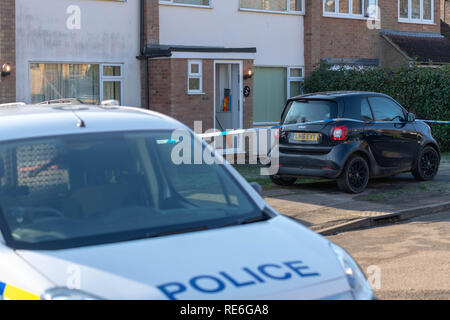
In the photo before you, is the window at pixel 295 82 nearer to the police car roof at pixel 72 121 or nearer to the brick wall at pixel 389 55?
the brick wall at pixel 389 55

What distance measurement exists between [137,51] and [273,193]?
25.1 feet

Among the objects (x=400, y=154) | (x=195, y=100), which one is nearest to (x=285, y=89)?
(x=195, y=100)

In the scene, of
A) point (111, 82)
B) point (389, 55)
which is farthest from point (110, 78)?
point (389, 55)

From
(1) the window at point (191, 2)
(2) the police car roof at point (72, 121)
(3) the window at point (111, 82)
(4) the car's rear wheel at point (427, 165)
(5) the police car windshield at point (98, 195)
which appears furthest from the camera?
(1) the window at point (191, 2)

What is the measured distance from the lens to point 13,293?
3.58 metres

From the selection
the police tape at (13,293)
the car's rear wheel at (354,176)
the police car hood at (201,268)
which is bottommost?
the car's rear wheel at (354,176)

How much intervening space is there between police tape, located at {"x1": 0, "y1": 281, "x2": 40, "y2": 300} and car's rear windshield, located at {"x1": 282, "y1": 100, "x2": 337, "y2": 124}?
32.1 ft

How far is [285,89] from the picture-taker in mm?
23031

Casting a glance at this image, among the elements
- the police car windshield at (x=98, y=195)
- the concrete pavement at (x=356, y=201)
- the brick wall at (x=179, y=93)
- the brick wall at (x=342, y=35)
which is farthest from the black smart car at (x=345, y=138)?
the brick wall at (x=342, y=35)

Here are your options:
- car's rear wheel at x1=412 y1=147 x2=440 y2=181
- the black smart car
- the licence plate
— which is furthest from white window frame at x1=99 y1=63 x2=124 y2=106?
car's rear wheel at x1=412 y1=147 x2=440 y2=181

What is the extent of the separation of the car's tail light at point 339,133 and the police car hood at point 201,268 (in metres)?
8.90

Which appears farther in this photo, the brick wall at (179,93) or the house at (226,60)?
the house at (226,60)

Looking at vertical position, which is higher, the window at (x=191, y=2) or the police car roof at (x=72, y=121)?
the window at (x=191, y=2)

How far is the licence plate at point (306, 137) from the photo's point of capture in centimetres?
1288
